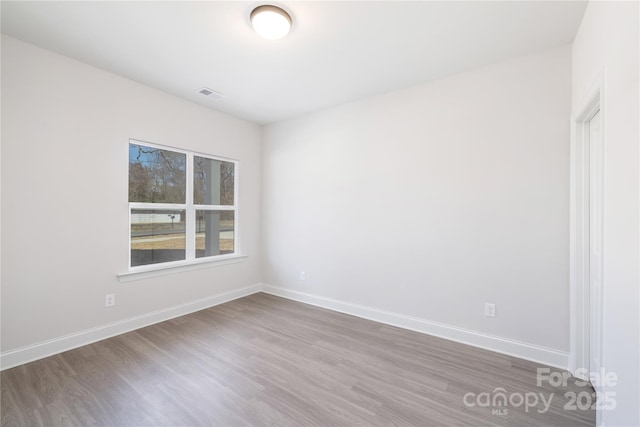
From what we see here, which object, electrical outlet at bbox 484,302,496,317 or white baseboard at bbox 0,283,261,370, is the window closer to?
white baseboard at bbox 0,283,261,370

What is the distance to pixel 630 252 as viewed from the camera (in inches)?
45.6

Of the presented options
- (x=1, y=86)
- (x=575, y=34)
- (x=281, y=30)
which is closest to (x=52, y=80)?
(x=1, y=86)

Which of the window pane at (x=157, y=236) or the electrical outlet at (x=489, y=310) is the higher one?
the window pane at (x=157, y=236)

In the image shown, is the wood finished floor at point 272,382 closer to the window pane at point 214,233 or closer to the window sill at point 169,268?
the window sill at point 169,268

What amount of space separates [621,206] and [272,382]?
233 centimetres

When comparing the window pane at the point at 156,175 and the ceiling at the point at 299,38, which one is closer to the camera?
the ceiling at the point at 299,38

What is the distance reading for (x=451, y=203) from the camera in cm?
276


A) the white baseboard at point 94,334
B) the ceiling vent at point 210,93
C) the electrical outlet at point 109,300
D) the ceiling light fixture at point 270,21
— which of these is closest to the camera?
the ceiling light fixture at point 270,21

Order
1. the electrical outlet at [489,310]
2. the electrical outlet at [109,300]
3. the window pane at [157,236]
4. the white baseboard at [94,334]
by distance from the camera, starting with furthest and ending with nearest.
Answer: the window pane at [157,236]
the electrical outlet at [109,300]
the electrical outlet at [489,310]
the white baseboard at [94,334]

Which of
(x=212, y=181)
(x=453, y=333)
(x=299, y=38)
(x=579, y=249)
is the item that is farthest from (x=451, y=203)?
(x=212, y=181)

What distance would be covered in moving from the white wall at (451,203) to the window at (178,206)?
1.11 meters

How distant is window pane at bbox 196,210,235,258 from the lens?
146 inches

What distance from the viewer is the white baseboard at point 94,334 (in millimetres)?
2234

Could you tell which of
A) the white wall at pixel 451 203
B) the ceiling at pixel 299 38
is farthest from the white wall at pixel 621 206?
the white wall at pixel 451 203
